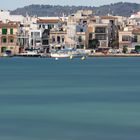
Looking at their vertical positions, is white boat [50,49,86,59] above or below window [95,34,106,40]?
below

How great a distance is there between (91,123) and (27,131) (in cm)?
268

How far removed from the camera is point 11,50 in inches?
4592

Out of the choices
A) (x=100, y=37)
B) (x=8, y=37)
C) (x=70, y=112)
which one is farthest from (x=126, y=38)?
(x=70, y=112)

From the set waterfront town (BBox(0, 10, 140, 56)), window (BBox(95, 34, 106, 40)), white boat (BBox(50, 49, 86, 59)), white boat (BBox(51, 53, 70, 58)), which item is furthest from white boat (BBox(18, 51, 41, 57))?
window (BBox(95, 34, 106, 40))

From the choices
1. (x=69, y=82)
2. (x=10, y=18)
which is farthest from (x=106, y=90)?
(x=10, y=18)

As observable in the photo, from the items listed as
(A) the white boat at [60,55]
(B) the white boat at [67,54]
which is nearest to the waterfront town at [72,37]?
(B) the white boat at [67,54]

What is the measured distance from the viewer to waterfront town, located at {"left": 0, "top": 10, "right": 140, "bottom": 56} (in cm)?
11965

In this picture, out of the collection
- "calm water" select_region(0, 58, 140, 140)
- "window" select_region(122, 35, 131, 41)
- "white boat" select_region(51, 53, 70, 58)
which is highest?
"window" select_region(122, 35, 131, 41)

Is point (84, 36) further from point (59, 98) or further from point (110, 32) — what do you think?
point (59, 98)

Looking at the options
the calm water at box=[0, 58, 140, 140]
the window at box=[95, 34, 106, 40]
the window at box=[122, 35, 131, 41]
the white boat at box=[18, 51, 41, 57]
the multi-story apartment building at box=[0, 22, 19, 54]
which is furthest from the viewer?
the window at box=[122, 35, 131, 41]

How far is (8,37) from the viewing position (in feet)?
375

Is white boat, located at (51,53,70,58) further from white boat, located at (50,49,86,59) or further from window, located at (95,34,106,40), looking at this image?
window, located at (95,34,106,40)

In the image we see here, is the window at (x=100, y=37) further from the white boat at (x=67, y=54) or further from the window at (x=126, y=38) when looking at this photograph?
the white boat at (x=67, y=54)

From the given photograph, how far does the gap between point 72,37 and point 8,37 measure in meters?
9.92
